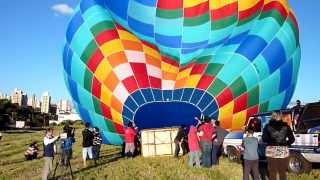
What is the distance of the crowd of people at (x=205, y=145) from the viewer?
9.51 m

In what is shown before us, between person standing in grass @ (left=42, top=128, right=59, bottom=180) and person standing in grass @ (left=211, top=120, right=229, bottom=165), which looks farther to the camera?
person standing in grass @ (left=211, top=120, right=229, bottom=165)

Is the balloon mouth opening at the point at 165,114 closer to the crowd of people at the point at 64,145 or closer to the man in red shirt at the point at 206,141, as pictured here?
the crowd of people at the point at 64,145

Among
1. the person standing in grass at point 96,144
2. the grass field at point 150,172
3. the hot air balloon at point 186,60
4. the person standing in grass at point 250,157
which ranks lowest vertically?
the grass field at point 150,172

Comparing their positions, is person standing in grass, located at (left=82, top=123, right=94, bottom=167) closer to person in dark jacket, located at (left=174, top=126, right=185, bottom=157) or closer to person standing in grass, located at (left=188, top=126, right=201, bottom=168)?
person in dark jacket, located at (left=174, top=126, right=185, bottom=157)

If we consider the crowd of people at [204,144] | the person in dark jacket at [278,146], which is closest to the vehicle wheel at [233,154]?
the crowd of people at [204,144]

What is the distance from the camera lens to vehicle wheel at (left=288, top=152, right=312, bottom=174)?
12312 millimetres

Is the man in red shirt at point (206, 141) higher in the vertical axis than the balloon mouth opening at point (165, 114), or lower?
lower

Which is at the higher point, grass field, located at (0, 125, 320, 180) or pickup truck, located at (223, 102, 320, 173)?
pickup truck, located at (223, 102, 320, 173)

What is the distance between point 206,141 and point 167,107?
3408 mm

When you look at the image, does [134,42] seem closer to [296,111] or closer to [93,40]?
[93,40]

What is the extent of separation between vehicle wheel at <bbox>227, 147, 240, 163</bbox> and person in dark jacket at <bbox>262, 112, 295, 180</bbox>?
637 centimetres

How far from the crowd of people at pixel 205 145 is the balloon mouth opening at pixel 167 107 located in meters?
0.41

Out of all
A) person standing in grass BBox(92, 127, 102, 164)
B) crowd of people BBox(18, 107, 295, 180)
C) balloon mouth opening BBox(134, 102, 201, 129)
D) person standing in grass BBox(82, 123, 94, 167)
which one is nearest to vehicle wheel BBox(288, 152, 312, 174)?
crowd of people BBox(18, 107, 295, 180)

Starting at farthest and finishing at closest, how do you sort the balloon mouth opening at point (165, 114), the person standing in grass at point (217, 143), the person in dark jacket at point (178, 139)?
the balloon mouth opening at point (165, 114) → the person in dark jacket at point (178, 139) → the person standing in grass at point (217, 143)
